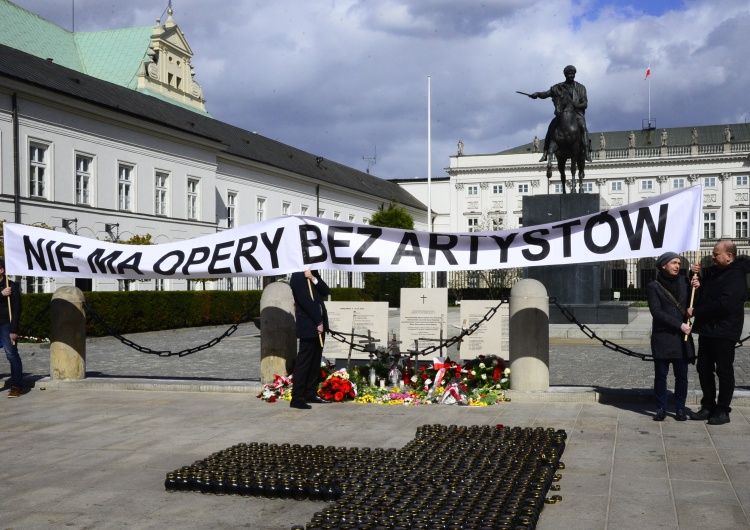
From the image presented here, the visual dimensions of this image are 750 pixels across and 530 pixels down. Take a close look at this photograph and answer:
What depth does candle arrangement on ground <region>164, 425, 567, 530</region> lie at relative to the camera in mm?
5324

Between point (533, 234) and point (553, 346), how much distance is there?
10417mm

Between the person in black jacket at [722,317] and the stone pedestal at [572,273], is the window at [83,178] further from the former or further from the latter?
the person in black jacket at [722,317]

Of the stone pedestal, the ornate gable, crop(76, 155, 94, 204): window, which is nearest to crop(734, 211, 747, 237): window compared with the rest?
the ornate gable

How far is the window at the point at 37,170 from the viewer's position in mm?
36050

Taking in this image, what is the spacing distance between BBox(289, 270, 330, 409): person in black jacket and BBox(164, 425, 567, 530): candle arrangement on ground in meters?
2.53

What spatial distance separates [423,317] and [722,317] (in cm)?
550

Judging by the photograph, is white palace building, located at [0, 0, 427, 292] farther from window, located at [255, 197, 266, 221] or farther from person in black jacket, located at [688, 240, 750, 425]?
person in black jacket, located at [688, 240, 750, 425]

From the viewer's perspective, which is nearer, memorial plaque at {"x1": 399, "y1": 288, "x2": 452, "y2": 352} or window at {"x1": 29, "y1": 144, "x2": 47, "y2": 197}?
memorial plaque at {"x1": 399, "y1": 288, "x2": 452, "y2": 352}

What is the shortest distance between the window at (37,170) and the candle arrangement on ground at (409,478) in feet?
104

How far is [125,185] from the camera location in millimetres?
43219

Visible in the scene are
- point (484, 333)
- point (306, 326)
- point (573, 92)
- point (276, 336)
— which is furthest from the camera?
point (573, 92)

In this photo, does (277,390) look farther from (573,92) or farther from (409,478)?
(573,92)

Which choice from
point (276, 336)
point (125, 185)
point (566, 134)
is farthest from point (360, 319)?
point (125, 185)

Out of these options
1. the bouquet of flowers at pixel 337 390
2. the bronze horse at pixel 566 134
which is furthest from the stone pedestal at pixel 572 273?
the bouquet of flowers at pixel 337 390
